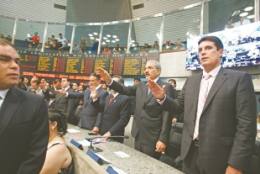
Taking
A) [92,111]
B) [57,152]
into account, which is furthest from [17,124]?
[92,111]

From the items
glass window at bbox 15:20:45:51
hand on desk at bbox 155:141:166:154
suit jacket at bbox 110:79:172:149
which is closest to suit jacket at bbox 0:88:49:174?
hand on desk at bbox 155:141:166:154

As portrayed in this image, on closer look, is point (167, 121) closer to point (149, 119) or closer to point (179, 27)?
point (149, 119)

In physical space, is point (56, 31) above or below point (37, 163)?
above

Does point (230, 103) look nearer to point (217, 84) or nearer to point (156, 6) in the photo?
point (217, 84)

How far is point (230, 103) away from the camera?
1.70 meters

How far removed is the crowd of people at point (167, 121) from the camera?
3.84ft

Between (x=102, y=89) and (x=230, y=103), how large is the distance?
247cm

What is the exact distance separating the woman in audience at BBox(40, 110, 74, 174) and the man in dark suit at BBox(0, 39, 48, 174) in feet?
1.93

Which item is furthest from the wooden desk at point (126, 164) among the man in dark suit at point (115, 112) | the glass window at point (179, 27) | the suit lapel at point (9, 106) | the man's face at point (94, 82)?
the glass window at point (179, 27)

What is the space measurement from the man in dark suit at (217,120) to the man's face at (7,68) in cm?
110

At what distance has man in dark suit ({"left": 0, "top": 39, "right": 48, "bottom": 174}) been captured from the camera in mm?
1121

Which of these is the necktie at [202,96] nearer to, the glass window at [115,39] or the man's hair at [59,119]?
the man's hair at [59,119]

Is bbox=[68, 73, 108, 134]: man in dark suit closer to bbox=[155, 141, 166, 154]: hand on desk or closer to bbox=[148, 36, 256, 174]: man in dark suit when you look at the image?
bbox=[155, 141, 166, 154]: hand on desk

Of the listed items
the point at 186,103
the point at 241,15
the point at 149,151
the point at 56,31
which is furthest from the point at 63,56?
the point at 186,103
